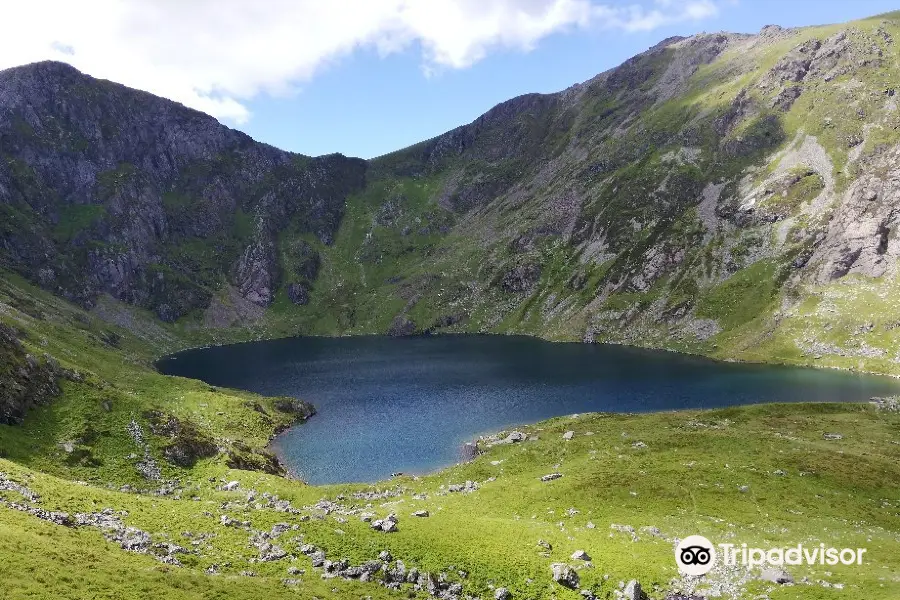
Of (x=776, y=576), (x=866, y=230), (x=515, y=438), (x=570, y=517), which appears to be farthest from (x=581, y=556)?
(x=866, y=230)

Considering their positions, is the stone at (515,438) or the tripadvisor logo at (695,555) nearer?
the tripadvisor logo at (695,555)

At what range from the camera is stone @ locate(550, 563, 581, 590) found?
3381cm

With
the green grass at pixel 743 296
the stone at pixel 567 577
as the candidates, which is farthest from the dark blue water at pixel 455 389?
the stone at pixel 567 577

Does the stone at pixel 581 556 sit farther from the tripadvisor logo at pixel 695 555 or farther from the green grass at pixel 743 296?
the green grass at pixel 743 296

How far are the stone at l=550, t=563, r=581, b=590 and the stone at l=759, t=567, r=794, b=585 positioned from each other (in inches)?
456

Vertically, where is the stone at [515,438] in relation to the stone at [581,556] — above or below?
below

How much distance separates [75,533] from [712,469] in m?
52.5

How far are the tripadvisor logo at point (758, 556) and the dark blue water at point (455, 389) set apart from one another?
140ft

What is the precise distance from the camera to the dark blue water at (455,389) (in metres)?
84.8

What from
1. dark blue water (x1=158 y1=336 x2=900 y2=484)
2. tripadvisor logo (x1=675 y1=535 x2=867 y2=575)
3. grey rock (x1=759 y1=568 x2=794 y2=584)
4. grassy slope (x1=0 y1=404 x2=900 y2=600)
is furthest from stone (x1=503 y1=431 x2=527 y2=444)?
grey rock (x1=759 y1=568 x2=794 y2=584)

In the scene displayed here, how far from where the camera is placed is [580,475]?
56.7 metres

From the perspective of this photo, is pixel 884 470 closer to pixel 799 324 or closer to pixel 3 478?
pixel 3 478

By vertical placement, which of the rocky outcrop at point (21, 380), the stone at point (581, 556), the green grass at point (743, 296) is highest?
the green grass at point (743, 296)

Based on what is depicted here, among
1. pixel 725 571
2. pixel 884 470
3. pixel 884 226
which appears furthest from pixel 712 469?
pixel 884 226
